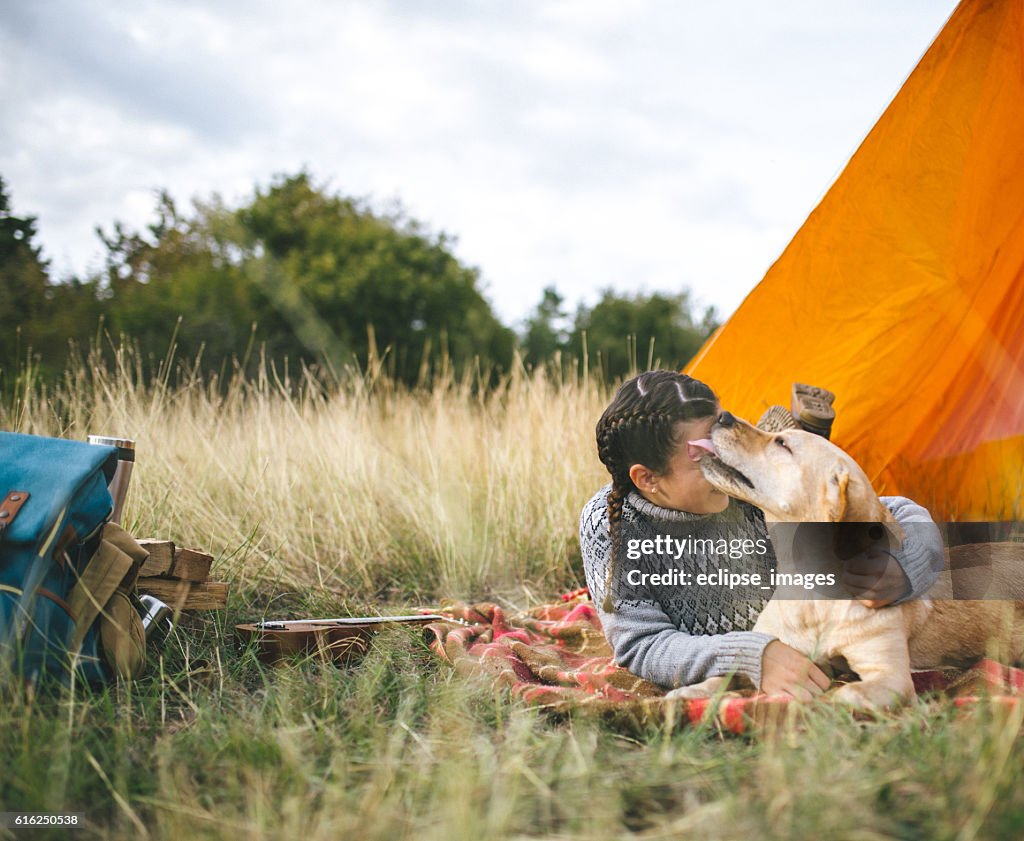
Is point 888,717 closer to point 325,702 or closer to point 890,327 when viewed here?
point 325,702

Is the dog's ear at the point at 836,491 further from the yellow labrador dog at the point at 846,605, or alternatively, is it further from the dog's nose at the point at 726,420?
the dog's nose at the point at 726,420

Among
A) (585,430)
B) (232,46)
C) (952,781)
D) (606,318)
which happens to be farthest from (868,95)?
(606,318)

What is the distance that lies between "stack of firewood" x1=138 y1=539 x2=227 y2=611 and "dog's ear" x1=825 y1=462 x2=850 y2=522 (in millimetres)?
1919

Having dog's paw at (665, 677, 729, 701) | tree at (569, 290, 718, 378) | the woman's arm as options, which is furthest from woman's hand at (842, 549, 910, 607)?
tree at (569, 290, 718, 378)

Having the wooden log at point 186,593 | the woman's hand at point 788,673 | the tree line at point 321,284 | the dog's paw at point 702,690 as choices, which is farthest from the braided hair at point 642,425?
the tree line at point 321,284

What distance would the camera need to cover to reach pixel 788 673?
192cm

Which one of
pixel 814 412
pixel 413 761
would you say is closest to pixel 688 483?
pixel 814 412

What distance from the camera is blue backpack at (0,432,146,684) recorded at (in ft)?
6.22

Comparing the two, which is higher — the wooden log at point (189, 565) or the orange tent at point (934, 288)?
the orange tent at point (934, 288)

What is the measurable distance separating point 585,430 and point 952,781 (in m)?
3.15

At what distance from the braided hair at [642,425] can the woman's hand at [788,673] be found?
49 centimetres

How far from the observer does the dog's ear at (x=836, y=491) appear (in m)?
1.81

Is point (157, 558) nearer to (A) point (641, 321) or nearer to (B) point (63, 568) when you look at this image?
(B) point (63, 568)

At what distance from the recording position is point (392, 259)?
53.9ft
